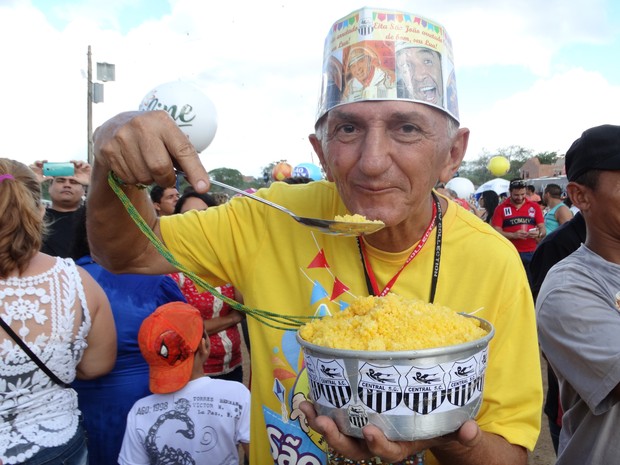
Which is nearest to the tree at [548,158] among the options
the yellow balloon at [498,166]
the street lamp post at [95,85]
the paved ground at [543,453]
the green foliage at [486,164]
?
the green foliage at [486,164]

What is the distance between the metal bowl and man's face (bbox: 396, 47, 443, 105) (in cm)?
78

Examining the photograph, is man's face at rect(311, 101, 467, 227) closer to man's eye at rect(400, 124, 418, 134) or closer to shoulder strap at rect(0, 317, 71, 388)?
man's eye at rect(400, 124, 418, 134)

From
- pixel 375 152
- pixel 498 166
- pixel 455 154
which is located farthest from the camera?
pixel 498 166

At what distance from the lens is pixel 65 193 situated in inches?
206

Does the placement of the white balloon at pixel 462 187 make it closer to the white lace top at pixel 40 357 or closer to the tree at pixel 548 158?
the white lace top at pixel 40 357

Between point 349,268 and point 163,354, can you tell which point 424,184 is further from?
point 163,354

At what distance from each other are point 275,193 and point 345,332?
31.3 inches

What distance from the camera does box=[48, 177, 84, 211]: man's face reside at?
17.2 ft

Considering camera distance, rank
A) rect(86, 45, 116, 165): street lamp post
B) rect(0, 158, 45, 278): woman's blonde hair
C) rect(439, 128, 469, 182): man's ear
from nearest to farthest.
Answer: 1. rect(439, 128, 469, 182): man's ear
2. rect(0, 158, 45, 278): woman's blonde hair
3. rect(86, 45, 116, 165): street lamp post

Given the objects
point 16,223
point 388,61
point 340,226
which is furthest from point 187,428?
point 388,61

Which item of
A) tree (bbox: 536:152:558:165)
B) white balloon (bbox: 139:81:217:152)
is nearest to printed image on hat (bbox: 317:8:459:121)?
white balloon (bbox: 139:81:217:152)

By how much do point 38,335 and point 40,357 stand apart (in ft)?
0.35

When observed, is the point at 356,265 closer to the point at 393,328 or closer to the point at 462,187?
the point at 393,328

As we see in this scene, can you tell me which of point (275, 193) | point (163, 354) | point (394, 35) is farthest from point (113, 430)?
point (394, 35)
